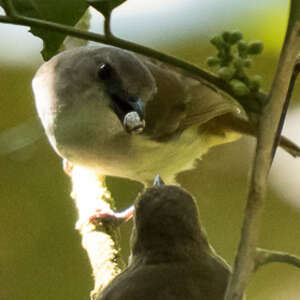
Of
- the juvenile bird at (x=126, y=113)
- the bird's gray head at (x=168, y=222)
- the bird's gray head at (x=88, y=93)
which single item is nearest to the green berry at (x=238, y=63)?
the bird's gray head at (x=168, y=222)

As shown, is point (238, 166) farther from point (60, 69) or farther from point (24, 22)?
point (24, 22)

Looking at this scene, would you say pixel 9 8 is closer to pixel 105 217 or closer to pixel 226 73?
pixel 226 73

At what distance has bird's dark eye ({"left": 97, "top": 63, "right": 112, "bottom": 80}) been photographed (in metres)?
3.49

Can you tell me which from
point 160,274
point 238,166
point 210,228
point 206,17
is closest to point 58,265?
point 210,228

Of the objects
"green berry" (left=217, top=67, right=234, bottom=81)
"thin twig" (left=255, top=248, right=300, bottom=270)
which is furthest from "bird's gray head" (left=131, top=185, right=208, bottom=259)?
"green berry" (left=217, top=67, right=234, bottom=81)

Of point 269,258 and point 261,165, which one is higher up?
point 261,165

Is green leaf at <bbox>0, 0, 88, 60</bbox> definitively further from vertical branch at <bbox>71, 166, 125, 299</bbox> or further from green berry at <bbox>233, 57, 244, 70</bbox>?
vertical branch at <bbox>71, 166, 125, 299</bbox>

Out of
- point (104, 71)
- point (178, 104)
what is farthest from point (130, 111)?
point (178, 104)

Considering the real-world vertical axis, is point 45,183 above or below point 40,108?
below

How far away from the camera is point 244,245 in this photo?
128 cm

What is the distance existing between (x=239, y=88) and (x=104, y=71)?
220cm

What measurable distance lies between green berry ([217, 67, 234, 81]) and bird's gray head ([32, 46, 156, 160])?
6.38ft

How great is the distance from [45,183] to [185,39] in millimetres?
1153

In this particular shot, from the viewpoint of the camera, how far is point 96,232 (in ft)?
11.0
